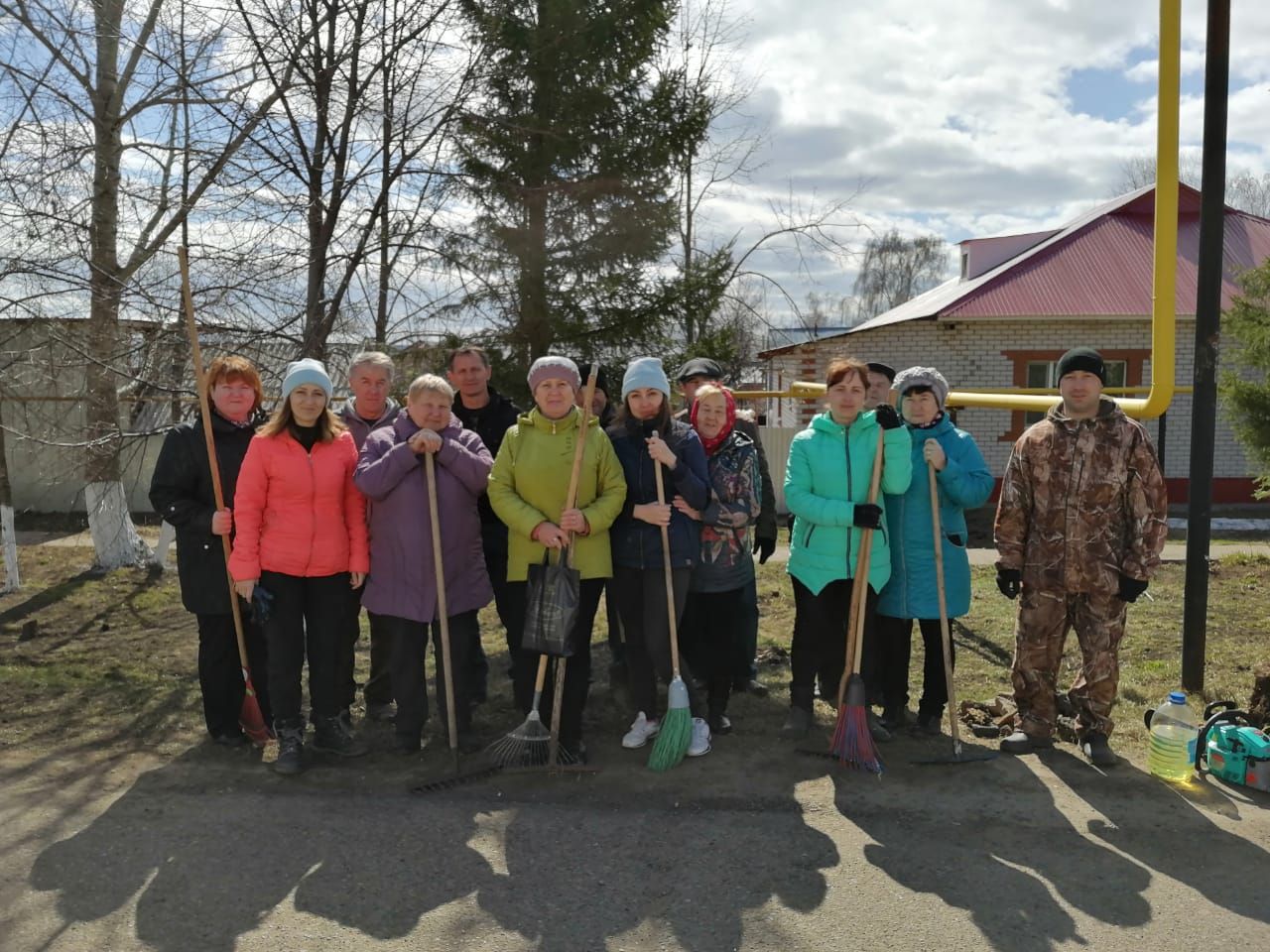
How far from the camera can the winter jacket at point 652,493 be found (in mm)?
4352

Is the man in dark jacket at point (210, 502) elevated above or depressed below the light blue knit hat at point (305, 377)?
below

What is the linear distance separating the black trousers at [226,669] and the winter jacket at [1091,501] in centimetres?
344

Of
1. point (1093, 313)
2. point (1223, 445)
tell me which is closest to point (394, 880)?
point (1093, 313)

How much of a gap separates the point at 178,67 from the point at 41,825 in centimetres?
567

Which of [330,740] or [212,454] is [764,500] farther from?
[212,454]

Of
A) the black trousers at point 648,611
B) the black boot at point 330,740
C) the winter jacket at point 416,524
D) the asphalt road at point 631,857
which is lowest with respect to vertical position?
the asphalt road at point 631,857

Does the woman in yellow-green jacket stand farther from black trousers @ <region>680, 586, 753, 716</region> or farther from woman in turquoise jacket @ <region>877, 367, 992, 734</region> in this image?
woman in turquoise jacket @ <region>877, 367, 992, 734</region>

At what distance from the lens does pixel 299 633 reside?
4.34m

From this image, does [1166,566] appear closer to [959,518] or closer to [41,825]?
[959,518]

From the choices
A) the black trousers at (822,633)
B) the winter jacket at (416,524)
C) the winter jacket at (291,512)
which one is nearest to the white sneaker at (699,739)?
the black trousers at (822,633)

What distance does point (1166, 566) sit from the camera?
31.2ft

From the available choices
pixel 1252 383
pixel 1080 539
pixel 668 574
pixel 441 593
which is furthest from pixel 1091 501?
pixel 1252 383

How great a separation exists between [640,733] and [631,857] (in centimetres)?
107

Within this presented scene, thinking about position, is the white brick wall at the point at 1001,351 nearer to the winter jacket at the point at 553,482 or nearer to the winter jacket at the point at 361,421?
the winter jacket at the point at 361,421
